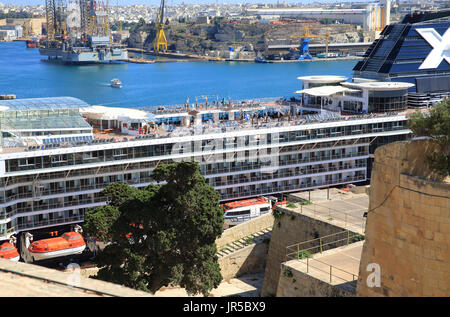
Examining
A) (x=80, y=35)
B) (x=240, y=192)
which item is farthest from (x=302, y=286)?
(x=80, y=35)

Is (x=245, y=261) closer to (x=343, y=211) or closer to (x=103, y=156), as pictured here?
(x=343, y=211)

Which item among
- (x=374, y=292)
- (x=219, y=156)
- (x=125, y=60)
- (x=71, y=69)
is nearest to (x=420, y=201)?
(x=374, y=292)

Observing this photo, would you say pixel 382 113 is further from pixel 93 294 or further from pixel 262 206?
pixel 93 294

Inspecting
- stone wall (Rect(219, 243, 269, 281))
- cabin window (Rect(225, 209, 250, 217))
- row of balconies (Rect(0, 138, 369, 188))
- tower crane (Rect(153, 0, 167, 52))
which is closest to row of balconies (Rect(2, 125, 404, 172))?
row of balconies (Rect(0, 138, 369, 188))

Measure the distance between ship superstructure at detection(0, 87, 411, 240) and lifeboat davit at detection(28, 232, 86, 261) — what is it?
1.30m

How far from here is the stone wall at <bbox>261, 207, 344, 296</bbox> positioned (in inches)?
877

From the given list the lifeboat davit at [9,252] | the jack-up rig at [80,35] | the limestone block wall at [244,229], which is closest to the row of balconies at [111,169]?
the lifeboat davit at [9,252]

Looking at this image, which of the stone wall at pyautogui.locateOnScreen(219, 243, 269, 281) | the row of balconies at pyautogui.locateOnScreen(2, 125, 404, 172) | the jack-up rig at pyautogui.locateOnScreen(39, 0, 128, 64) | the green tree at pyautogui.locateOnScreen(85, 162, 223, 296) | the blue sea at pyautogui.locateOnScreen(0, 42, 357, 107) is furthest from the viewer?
the jack-up rig at pyautogui.locateOnScreen(39, 0, 128, 64)

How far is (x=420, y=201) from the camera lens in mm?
11539

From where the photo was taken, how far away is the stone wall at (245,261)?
25.4 m

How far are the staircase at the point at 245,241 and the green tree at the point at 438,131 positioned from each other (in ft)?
42.6

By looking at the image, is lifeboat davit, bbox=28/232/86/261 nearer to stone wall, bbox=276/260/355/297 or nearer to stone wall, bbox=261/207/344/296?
stone wall, bbox=261/207/344/296

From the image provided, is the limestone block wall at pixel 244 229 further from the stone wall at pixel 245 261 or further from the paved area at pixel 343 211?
the paved area at pixel 343 211
